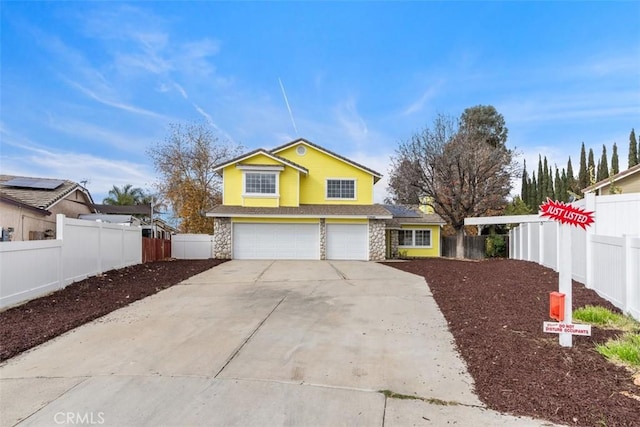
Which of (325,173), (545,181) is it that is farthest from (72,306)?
(545,181)

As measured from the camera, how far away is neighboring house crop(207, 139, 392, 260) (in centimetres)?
1931

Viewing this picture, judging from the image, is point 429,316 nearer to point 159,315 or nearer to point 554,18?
point 159,315

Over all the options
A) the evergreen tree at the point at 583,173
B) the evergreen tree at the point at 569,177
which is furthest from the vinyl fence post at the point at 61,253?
the evergreen tree at the point at 569,177

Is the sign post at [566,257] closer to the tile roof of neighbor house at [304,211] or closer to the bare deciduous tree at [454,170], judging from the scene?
the tile roof of neighbor house at [304,211]

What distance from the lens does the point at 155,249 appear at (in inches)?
730

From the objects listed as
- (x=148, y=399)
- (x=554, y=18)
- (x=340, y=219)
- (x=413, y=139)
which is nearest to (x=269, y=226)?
(x=340, y=219)

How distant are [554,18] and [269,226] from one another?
48.5 feet

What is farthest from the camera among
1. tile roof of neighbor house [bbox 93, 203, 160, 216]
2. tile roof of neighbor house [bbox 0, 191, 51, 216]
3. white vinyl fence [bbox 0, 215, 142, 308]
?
tile roof of neighbor house [bbox 93, 203, 160, 216]

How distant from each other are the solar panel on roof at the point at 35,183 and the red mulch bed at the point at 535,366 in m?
20.2

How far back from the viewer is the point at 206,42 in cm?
1314

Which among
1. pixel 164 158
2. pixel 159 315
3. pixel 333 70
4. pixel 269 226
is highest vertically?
pixel 333 70

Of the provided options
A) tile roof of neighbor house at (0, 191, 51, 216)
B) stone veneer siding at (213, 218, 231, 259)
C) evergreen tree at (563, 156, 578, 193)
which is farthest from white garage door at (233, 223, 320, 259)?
evergreen tree at (563, 156, 578, 193)

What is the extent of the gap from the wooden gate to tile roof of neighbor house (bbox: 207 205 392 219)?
3.10m

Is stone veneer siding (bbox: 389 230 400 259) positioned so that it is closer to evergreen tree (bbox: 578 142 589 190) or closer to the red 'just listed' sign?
the red 'just listed' sign
